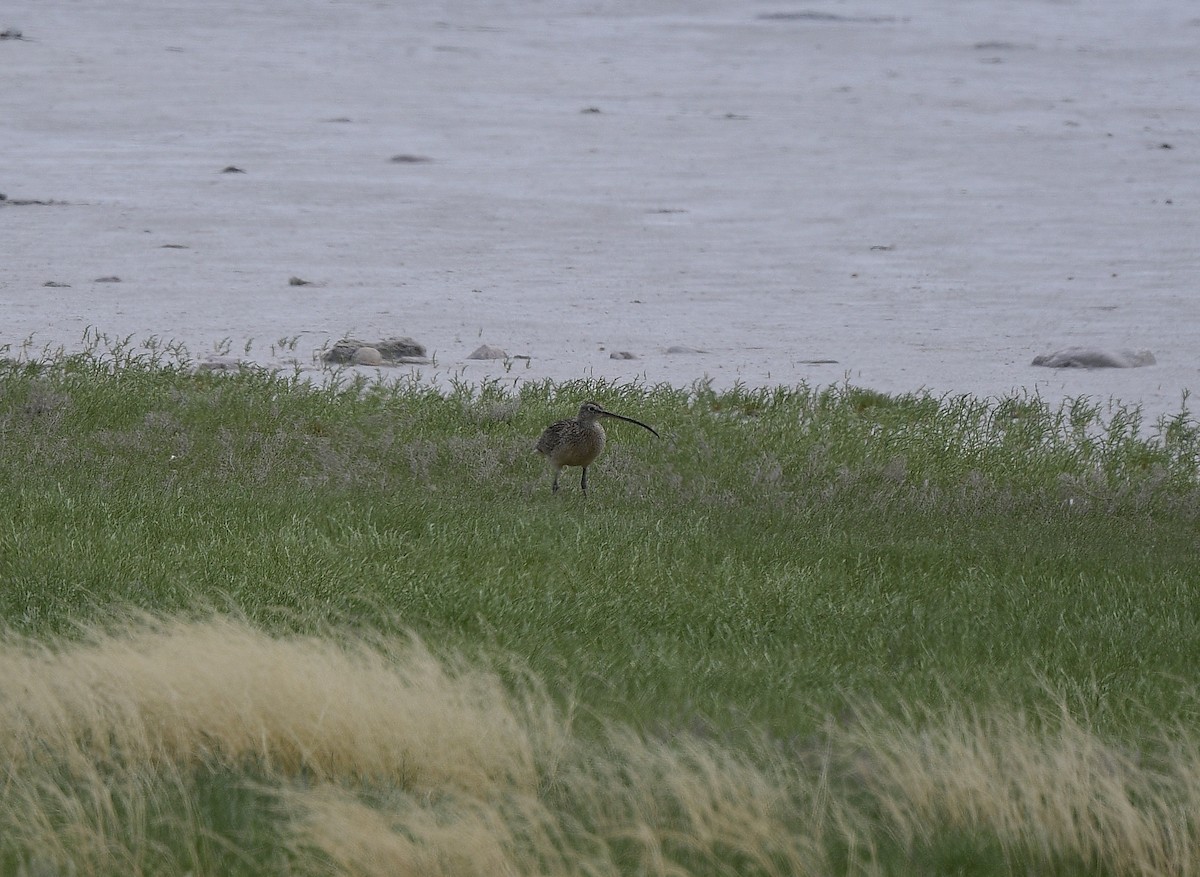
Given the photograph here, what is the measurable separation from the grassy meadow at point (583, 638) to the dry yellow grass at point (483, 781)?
0.02 meters

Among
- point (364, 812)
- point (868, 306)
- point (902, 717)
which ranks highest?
point (364, 812)

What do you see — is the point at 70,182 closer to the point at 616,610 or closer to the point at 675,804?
the point at 616,610

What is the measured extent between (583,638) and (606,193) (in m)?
18.2

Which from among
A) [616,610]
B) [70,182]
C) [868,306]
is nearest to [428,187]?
[70,182]

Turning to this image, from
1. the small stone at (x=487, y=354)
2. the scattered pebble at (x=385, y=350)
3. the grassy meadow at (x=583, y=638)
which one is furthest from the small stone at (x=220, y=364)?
the small stone at (x=487, y=354)

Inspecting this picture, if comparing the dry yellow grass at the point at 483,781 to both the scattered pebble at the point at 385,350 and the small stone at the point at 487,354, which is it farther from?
the small stone at the point at 487,354

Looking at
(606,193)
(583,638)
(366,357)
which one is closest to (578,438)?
(583,638)

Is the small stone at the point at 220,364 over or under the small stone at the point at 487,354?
over

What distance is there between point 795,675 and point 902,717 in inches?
25.7

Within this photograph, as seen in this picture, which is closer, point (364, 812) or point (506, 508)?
point (364, 812)

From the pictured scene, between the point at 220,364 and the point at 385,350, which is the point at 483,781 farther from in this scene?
the point at 385,350

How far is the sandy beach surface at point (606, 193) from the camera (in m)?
17.3

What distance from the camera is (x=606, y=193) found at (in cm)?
2495

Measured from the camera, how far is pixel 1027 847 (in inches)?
197
